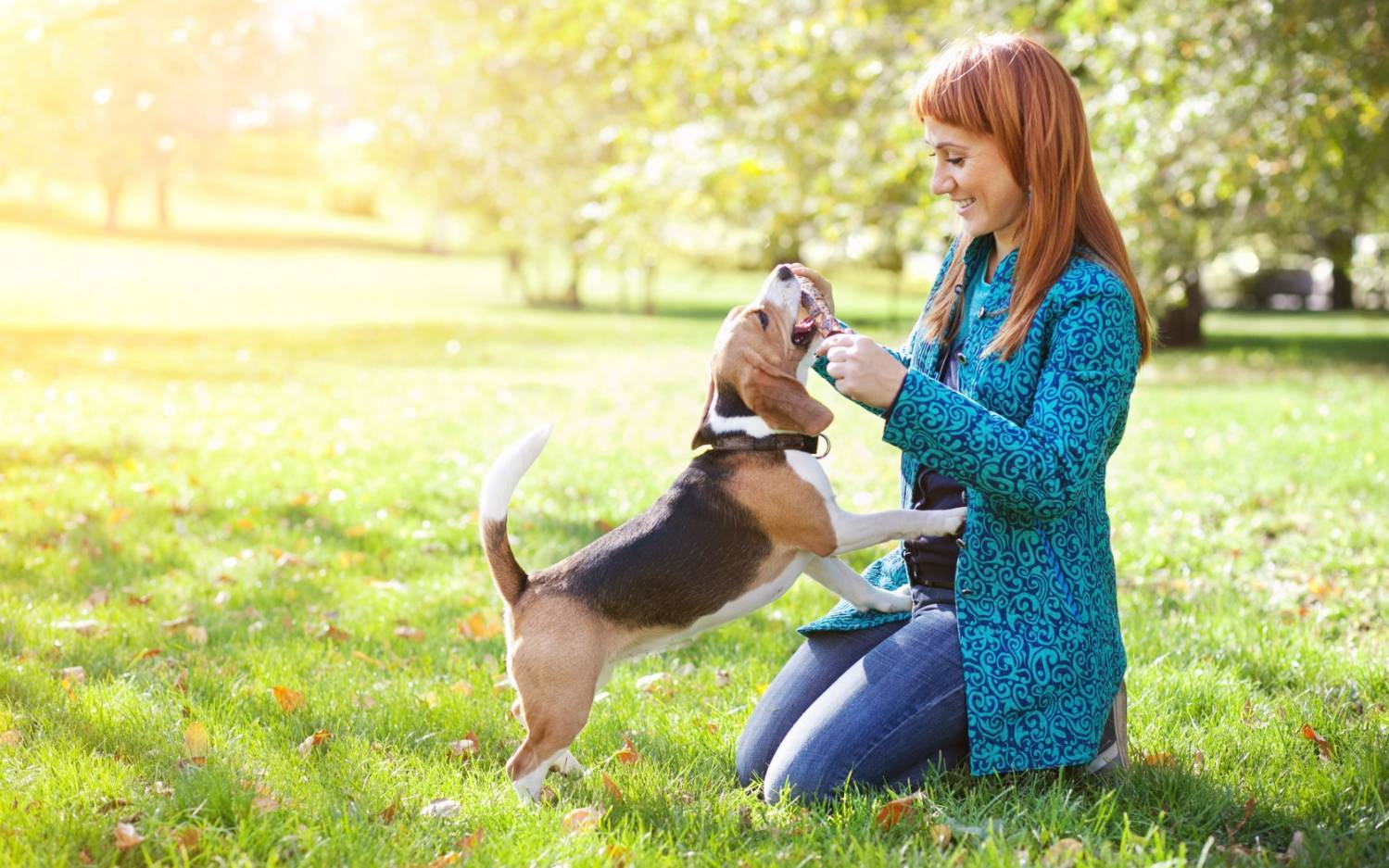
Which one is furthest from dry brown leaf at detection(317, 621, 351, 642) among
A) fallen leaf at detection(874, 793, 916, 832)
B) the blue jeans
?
fallen leaf at detection(874, 793, 916, 832)

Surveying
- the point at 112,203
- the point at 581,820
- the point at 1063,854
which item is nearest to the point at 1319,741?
the point at 1063,854

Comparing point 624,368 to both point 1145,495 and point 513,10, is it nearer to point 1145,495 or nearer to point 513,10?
point 513,10

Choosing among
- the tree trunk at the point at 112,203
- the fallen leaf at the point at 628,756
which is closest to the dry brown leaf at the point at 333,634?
the fallen leaf at the point at 628,756

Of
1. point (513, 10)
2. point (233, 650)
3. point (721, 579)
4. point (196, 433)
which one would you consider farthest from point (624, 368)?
point (721, 579)

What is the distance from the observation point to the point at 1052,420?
11.1 ft

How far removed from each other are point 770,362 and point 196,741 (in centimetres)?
221

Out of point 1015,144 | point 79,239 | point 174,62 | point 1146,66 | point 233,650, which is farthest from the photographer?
point 79,239

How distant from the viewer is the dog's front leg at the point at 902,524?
12.1 feet

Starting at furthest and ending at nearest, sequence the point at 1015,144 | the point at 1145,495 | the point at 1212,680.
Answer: the point at 1145,495
the point at 1212,680
the point at 1015,144

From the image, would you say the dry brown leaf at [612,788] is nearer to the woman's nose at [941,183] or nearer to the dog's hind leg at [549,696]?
the dog's hind leg at [549,696]

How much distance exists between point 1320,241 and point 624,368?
13.9m

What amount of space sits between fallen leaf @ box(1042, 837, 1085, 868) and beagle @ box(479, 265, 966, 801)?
3.10 feet

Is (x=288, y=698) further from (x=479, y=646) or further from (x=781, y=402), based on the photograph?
(x=781, y=402)

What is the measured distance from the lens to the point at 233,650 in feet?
16.9
